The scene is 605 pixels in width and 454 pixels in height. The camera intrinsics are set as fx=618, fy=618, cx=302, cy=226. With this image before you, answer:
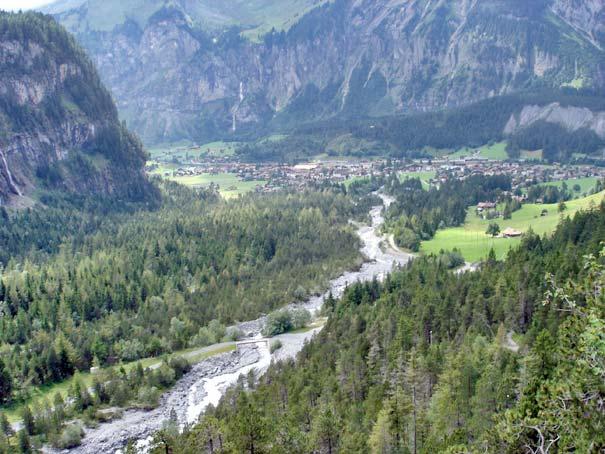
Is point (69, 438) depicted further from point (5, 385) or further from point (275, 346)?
point (275, 346)

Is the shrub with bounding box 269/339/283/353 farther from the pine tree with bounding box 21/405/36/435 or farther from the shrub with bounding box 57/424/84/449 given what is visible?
the pine tree with bounding box 21/405/36/435

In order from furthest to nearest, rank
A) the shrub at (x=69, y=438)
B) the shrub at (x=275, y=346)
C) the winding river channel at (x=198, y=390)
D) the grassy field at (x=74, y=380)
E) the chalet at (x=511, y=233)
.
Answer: the chalet at (x=511, y=233), the shrub at (x=275, y=346), the grassy field at (x=74, y=380), the winding river channel at (x=198, y=390), the shrub at (x=69, y=438)

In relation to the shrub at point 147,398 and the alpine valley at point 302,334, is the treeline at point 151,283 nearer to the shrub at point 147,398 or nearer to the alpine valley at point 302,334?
the alpine valley at point 302,334

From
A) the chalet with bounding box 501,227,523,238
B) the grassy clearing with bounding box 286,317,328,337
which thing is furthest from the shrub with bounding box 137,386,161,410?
the chalet with bounding box 501,227,523,238

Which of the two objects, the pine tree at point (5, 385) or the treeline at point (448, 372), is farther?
the pine tree at point (5, 385)

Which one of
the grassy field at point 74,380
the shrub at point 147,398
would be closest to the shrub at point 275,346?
the grassy field at point 74,380

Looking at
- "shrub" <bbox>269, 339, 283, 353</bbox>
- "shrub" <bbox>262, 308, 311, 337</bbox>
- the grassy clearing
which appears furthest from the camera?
"shrub" <bbox>262, 308, 311, 337</bbox>
